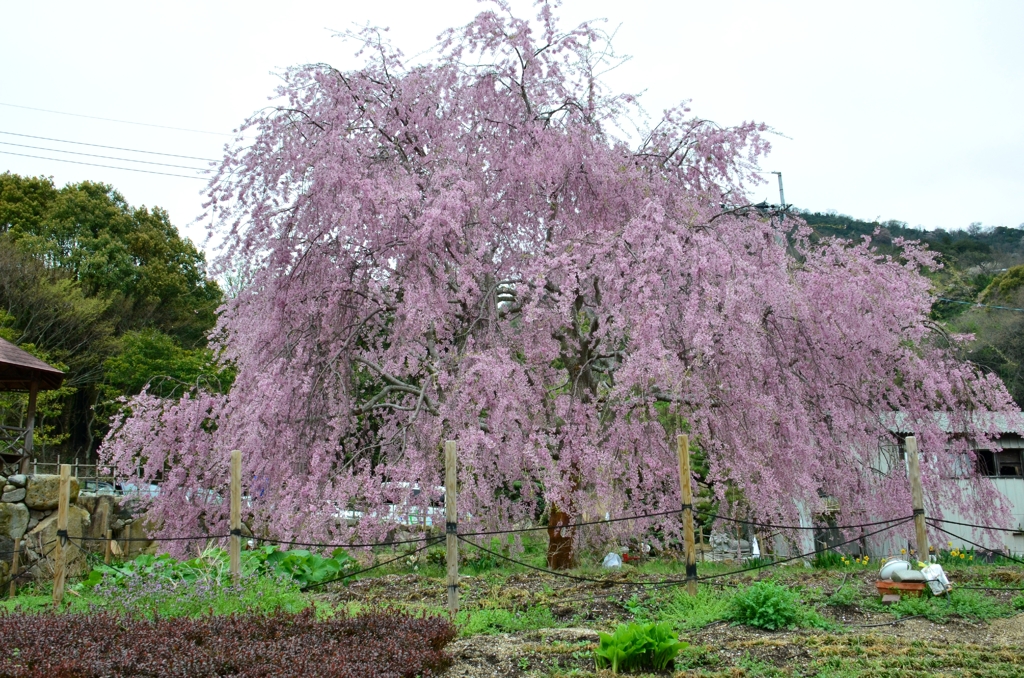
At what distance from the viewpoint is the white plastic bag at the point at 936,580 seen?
6.36 m

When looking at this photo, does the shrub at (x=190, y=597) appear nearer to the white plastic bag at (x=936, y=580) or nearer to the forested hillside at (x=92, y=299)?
the white plastic bag at (x=936, y=580)

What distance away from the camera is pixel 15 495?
12164mm

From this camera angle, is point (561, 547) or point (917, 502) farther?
point (561, 547)

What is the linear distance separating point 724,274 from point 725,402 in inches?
51.8

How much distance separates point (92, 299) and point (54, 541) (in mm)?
16259

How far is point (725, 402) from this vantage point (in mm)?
8320

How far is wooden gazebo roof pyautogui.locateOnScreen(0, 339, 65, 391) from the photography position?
1198 centimetres

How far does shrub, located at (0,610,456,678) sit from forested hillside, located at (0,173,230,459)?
59.1ft

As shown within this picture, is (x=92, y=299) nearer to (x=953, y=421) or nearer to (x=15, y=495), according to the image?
(x=15, y=495)

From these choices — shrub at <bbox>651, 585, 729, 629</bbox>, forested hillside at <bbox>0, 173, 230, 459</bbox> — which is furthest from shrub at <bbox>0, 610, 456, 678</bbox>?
forested hillside at <bbox>0, 173, 230, 459</bbox>

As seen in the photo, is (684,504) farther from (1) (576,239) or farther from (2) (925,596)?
(1) (576,239)

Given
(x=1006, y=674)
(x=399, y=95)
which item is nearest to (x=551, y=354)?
(x=399, y=95)

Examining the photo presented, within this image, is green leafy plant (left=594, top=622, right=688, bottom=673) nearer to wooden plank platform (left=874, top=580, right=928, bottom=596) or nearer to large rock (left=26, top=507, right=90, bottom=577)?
wooden plank platform (left=874, top=580, right=928, bottom=596)

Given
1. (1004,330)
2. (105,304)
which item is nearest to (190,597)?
(105,304)
